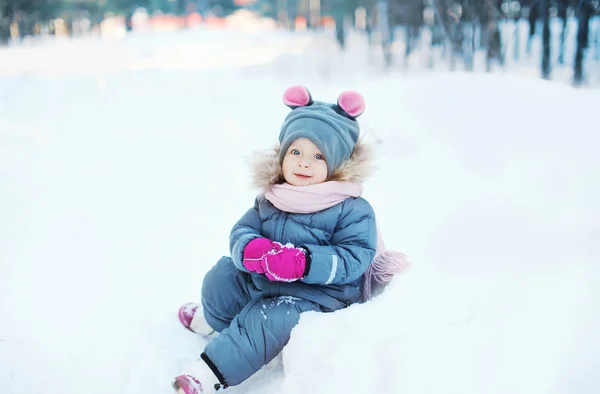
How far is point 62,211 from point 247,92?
3.53 metres

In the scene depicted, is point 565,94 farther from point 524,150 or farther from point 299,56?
point 299,56

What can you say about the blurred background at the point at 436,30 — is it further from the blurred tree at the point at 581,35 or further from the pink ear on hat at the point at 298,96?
the pink ear on hat at the point at 298,96

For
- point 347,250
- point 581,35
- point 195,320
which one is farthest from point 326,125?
point 581,35

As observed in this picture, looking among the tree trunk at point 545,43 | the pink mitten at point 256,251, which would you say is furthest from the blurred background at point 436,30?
the pink mitten at point 256,251

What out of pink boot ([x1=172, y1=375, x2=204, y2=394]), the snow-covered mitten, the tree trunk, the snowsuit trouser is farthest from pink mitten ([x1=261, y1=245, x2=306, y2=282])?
the tree trunk

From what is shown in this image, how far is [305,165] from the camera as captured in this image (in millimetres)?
2121

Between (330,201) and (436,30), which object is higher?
(436,30)

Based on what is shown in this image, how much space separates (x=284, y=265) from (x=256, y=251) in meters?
0.14

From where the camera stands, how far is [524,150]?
131 inches

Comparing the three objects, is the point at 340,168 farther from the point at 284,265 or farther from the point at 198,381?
the point at 198,381

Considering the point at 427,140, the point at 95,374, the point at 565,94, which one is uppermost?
the point at 565,94

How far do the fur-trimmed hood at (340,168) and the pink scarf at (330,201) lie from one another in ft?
0.12

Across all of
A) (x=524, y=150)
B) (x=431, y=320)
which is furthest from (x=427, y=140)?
(x=431, y=320)

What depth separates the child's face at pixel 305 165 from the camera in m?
2.13
